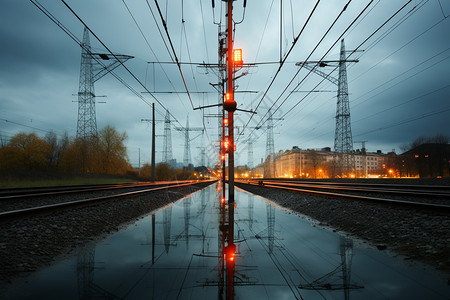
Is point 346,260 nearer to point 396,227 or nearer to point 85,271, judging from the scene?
point 396,227

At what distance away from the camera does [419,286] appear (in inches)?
123

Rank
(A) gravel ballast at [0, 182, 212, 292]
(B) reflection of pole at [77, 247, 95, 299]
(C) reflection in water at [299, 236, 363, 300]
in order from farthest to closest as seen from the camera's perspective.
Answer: (A) gravel ballast at [0, 182, 212, 292], (C) reflection in water at [299, 236, 363, 300], (B) reflection of pole at [77, 247, 95, 299]

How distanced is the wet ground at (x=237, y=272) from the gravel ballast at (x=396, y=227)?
50cm

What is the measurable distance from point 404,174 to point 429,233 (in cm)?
9303

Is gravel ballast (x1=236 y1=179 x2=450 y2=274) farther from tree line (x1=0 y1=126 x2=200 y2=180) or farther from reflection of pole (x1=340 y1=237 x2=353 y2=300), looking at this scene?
tree line (x1=0 y1=126 x2=200 y2=180)

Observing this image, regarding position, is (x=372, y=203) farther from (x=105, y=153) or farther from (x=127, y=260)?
(x=105, y=153)

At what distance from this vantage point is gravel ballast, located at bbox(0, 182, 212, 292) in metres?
3.96

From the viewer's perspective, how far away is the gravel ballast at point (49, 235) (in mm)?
3963

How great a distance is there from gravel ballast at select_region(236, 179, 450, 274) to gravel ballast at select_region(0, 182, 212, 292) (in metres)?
6.01

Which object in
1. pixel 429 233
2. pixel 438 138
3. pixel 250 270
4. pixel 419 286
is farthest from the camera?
pixel 438 138

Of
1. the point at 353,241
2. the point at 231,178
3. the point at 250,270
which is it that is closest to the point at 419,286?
the point at 250,270

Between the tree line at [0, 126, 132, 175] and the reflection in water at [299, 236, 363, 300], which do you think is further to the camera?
the tree line at [0, 126, 132, 175]

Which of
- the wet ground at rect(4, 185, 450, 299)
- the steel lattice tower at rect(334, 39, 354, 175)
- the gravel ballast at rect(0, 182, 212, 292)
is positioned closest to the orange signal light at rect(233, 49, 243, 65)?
the gravel ballast at rect(0, 182, 212, 292)

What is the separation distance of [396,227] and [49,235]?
769 centimetres
